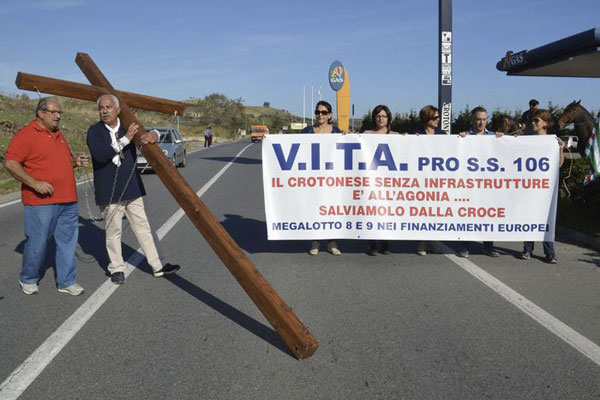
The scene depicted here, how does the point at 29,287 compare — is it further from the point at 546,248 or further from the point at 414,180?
the point at 546,248

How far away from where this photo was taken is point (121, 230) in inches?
217

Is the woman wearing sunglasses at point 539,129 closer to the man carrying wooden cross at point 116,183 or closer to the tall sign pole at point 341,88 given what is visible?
the man carrying wooden cross at point 116,183

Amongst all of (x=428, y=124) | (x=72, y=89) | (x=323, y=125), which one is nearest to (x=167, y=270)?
(x=72, y=89)

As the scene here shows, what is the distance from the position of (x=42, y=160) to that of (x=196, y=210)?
174cm

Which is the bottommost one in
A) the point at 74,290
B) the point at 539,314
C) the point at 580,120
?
the point at 539,314

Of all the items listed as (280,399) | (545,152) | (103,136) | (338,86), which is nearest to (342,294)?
(280,399)

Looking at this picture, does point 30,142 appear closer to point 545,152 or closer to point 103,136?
point 103,136

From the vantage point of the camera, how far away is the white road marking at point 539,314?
3.81 m

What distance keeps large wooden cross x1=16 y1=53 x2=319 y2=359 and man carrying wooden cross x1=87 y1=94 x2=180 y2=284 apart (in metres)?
0.21

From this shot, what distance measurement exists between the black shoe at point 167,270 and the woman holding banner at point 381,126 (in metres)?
2.40

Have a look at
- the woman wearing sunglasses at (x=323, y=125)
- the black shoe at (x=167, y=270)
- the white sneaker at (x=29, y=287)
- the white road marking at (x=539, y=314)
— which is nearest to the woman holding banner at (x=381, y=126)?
the woman wearing sunglasses at (x=323, y=125)

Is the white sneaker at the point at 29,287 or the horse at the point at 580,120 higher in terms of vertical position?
the horse at the point at 580,120

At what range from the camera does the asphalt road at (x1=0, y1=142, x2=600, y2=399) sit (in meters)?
3.29

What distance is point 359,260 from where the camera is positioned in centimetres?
641
